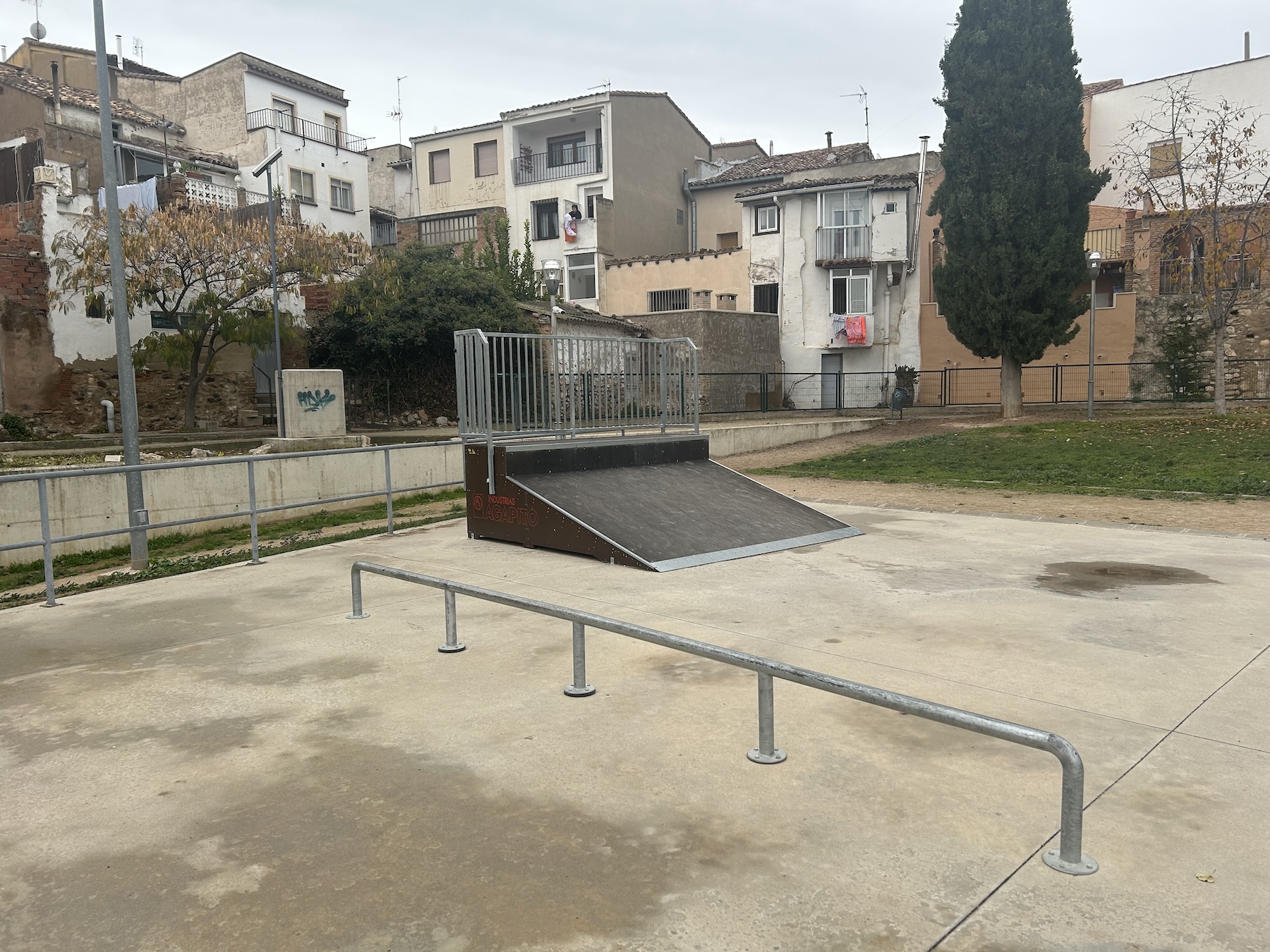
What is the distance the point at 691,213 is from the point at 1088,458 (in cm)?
2944

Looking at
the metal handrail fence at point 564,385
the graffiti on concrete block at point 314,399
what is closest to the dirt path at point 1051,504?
the metal handrail fence at point 564,385

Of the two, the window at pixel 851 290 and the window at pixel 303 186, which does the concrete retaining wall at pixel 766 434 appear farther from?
the window at pixel 303 186

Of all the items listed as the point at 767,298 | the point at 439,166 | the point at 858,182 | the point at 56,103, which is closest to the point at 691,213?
the point at 767,298

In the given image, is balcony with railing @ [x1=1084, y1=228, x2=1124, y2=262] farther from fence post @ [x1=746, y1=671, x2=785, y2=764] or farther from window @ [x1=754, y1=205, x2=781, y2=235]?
fence post @ [x1=746, y1=671, x2=785, y2=764]

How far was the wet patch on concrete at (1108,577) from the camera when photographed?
7422 millimetres

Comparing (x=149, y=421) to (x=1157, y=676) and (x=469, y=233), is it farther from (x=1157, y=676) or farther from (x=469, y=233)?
(x=1157, y=676)

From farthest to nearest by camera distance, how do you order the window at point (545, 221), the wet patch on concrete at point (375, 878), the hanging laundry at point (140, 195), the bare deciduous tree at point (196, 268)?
the window at point (545, 221)
the hanging laundry at point (140, 195)
the bare deciduous tree at point (196, 268)
the wet patch on concrete at point (375, 878)

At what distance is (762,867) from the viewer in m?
3.08

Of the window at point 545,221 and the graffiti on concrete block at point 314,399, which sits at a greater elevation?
the window at point 545,221

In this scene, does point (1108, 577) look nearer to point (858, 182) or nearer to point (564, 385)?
point (564, 385)

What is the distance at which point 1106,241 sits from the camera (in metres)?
33.7

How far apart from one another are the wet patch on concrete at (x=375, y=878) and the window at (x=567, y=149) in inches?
1579

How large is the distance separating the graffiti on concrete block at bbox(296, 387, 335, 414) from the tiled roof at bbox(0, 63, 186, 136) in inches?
557

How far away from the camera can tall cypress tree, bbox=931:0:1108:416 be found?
24188 mm
